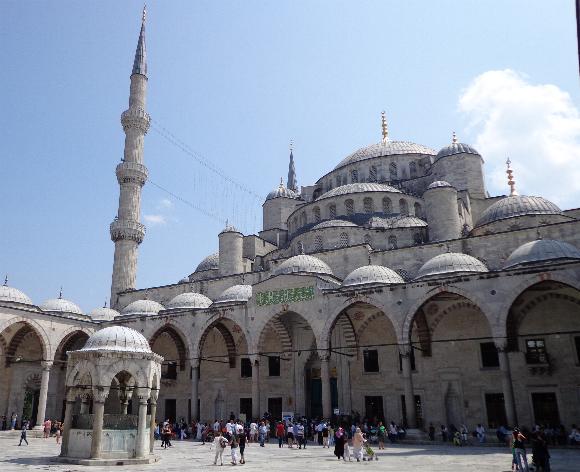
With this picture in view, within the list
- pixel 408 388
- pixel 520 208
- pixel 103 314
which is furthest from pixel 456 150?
pixel 103 314

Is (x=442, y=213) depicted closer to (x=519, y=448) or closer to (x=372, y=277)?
(x=372, y=277)

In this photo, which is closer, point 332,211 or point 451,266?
point 451,266

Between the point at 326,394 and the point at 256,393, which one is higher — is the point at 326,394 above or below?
below

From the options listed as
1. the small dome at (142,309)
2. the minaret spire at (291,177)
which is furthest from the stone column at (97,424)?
the minaret spire at (291,177)

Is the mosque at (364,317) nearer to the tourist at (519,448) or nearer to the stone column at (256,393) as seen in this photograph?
the stone column at (256,393)

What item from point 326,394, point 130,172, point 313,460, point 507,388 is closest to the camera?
point 313,460

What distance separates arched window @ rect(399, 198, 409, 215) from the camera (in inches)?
972

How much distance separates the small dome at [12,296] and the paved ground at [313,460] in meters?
7.25

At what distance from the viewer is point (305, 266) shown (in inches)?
775

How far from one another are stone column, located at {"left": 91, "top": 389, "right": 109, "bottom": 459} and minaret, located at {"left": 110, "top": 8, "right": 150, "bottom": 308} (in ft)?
53.1

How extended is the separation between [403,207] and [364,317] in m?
7.35

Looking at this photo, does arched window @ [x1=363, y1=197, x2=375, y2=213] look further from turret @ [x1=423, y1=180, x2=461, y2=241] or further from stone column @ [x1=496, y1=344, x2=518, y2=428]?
stone column @ [x1=496, y1=344, x2=518, y2=428]

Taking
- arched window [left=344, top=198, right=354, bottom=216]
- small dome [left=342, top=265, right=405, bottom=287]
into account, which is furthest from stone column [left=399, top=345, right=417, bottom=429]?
arched window [left=344, top=198, right=354, bottom=216]

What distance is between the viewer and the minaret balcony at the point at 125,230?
1022 inches
